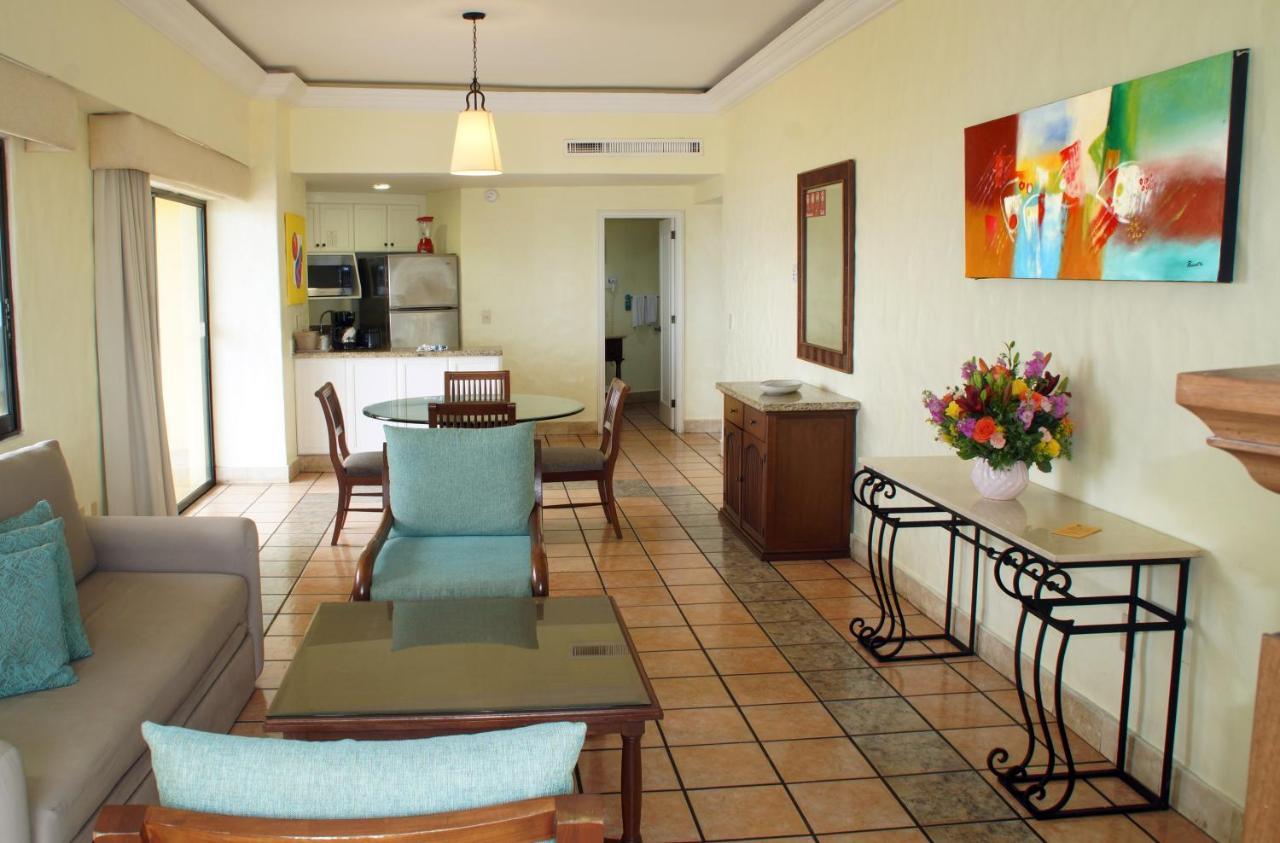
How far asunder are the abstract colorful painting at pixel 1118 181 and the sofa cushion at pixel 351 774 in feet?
7.14

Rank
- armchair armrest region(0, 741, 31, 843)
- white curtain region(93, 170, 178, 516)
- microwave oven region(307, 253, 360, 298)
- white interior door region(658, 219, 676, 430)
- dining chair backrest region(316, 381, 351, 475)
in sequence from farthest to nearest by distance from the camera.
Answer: white interior door region(658, 219, 676, 430) → microwave oven region(307, 253, 360, 298) → dining chair backrest region(316, 381, 351, 475) → white curtain region(93, 170, 178, 516) → armchair armrest region(0, 741, 31, 843)

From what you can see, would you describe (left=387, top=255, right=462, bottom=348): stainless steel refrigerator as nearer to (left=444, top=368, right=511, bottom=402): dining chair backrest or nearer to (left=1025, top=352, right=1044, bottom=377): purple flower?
(left=444, top=368, right=511, bottom=402): dining chair backrest

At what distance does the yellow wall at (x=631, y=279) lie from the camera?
11562 millimetres

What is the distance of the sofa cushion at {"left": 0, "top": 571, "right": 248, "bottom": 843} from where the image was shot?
2277mm

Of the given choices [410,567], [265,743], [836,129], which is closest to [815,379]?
[836,129]

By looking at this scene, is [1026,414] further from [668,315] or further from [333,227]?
[333,227]

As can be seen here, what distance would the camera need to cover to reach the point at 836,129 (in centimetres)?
567

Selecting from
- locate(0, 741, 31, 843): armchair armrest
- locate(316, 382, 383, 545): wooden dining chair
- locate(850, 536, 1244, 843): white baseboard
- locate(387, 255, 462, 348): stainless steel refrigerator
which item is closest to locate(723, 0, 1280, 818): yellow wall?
locate(850, 536, 1244, 843): white baseboard

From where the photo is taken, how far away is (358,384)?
8.06 metres

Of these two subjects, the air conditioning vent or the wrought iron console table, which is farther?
the air conditioning vent

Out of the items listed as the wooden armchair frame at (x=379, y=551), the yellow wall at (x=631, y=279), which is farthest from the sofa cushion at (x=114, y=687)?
the yellow wall at (x=631, y=279)

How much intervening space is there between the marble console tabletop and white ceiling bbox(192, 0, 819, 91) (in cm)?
286

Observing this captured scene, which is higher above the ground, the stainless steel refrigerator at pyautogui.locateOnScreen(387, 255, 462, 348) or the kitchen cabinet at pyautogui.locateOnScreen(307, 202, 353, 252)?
the kitchen cabinet at pyautogui.locateOnScreen(307, 202, 353, 252)

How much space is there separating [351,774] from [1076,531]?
2.26 meters
